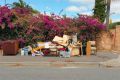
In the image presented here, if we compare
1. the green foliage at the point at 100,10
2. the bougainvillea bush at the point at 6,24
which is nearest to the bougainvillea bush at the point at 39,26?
the bougainvillea bush at the point at 6,24

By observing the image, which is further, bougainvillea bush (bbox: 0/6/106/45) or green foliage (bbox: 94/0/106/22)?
green foliage (bbox: 94/0/106/22)

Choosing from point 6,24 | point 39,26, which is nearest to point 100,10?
point 39,26

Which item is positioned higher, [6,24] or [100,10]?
[100,10]

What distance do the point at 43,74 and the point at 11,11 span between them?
10.5 m

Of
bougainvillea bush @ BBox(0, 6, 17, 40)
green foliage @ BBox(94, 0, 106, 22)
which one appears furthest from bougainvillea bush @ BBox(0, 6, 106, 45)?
green foliage @ BBox(94, 0, 106, 22)

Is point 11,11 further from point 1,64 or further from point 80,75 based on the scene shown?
point 80,75

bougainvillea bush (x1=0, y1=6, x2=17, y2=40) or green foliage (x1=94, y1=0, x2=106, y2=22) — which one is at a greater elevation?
green foliage (x1=94, y1=0, x2=106, y2=22)

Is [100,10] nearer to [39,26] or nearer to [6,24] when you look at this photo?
[39,26]

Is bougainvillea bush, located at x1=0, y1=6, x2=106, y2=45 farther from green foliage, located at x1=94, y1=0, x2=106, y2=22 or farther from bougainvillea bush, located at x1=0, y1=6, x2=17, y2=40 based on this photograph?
green foliage, located at x1=94, y1=0, x2=106, y2=22

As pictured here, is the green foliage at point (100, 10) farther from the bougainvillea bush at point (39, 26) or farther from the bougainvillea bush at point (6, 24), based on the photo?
the bougainvillea bush at point (6, 24)

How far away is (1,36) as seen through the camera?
2489 centimetres

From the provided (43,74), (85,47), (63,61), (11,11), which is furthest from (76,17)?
(43,74)

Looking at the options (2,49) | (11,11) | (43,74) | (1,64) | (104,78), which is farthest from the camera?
(11,11)

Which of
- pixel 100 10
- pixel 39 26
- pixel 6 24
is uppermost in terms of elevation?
pixel 100 10
